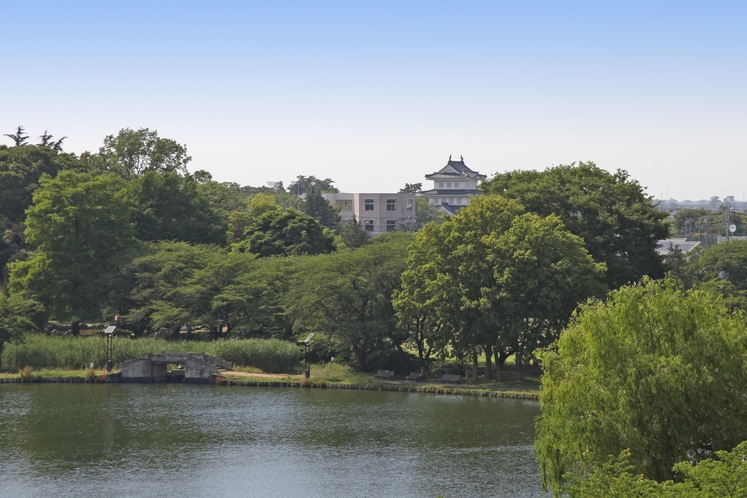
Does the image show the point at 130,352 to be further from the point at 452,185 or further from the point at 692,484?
the point at 452,185

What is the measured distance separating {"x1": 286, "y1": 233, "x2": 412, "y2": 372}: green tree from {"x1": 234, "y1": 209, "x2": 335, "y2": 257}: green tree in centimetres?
1537

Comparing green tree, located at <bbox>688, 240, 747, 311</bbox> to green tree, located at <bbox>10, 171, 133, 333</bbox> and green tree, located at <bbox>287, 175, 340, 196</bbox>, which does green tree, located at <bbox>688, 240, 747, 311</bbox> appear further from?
green tree, located at <bbox>287, 175, 340, 196</bbox>

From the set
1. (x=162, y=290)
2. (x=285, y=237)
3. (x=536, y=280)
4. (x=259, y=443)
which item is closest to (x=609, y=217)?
(x=536, y=280)

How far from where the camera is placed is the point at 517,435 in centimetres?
3691

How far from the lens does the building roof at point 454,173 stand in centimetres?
15100

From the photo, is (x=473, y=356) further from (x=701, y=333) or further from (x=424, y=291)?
(x=701, y=333)

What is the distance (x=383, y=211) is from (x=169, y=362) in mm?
70457

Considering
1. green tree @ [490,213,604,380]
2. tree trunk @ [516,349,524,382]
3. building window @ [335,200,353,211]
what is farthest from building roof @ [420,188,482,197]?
green tree @ [490,213,604,380]

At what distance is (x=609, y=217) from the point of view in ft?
163

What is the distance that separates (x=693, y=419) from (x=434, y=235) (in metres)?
25.9

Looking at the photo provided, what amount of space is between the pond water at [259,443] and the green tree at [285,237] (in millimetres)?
20817

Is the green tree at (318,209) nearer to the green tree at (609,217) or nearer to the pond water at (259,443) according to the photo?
the green tree at (609,217)

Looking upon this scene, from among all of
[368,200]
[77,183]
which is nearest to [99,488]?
[77,183]

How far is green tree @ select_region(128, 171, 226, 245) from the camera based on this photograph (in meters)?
67.8
